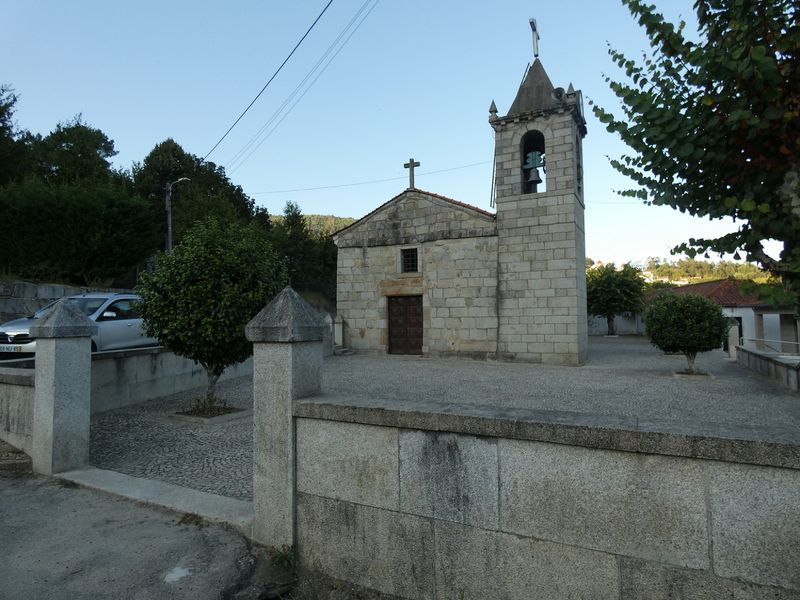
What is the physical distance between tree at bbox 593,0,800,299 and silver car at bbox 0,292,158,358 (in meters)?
9.30

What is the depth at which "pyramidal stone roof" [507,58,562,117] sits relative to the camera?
1673 centimetres

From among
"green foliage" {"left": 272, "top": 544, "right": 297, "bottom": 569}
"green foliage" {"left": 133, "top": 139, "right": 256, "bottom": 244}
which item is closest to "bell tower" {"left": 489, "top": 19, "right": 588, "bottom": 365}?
"green foliage" {"left": 272, "top": 544, "right": 297, "bottom": 569}

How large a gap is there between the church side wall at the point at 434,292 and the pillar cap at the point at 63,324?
13326mm

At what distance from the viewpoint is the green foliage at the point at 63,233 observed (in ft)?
53.3

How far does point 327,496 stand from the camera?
10.6 ft

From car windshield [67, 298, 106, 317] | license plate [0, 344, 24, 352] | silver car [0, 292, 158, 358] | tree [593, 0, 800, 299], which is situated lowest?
license plate [0, 344, 24, 352]

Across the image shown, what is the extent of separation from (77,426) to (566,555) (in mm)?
5058

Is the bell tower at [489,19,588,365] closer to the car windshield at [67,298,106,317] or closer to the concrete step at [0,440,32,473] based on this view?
the car windshield at [67,298,106,317]

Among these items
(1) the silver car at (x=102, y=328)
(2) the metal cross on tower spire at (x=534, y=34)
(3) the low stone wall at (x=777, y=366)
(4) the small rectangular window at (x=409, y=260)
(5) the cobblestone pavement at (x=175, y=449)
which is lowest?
(5) the cobblestone pavement at (x=175, y=449)

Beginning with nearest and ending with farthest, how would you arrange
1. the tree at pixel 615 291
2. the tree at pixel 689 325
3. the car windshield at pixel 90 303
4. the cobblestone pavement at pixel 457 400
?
the cobblestone pavement at pixel 457 400 → the car windshield at pixel 90 303 → the tree at pixel 689 325 → the tree at pixel 615 291

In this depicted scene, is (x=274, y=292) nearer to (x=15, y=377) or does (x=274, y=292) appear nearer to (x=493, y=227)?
(x=15, y=377)

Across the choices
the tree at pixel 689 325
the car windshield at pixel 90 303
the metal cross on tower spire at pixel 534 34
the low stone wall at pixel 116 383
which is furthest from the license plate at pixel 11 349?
the metal cross on tower spire at pixel 534 34

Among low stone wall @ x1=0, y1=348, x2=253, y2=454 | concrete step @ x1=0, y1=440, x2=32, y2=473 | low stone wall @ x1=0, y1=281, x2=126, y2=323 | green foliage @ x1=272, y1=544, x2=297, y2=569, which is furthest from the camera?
low stone wall @ x1=0, y1=281, x2=126, y2=323

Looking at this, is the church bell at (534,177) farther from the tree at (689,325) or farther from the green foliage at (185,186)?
the green foliage at (185,186)
